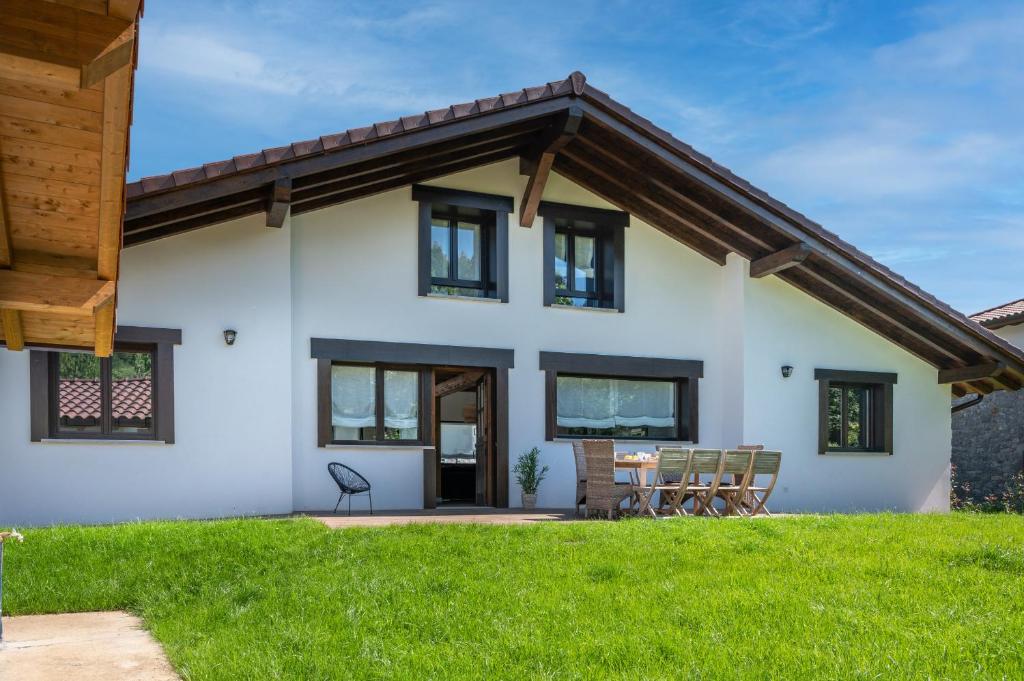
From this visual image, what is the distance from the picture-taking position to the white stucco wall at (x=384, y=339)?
1109cm

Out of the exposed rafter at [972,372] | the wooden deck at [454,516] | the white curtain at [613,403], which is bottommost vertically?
the wooden deck at [454,516]

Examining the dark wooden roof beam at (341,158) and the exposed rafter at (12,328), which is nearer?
the exposed rafter at (12,328)

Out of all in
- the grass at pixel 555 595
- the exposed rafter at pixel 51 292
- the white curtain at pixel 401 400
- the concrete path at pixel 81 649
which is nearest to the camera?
the grass at pixel 555 595

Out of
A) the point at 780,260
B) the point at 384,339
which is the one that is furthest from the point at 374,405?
the point at 780,260

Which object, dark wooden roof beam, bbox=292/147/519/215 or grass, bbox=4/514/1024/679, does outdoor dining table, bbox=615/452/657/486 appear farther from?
dark wooden roof beam, bbox=292/147/519/215

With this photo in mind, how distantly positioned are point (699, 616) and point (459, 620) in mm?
1410

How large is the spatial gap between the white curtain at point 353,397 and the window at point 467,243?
1517 millimetres

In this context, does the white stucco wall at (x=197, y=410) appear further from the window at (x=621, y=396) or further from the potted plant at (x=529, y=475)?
the window at (x=621, y=396)

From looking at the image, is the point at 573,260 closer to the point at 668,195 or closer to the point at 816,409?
the point at 668,195

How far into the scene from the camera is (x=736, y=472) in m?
11.6

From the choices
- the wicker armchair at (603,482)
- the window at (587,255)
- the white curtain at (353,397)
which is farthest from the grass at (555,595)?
the window at (587,255)

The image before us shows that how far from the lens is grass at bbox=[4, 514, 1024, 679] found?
474 cm

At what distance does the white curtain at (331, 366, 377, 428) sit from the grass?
10.4ft

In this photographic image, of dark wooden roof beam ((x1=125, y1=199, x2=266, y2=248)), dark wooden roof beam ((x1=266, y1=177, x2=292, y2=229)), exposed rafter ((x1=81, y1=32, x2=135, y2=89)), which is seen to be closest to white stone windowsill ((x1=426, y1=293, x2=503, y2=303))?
dark wooden roof beam ((x1=266, y1=177, x2=292, y2=229))
